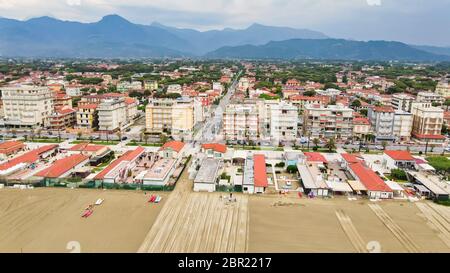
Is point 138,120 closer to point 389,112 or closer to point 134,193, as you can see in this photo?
point 134,193

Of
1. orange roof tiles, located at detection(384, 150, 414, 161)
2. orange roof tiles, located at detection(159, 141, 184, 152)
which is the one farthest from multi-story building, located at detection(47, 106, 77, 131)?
orange roof tiles, located at detection(384, 150, 414, 161)

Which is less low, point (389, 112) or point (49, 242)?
point (389, 112)

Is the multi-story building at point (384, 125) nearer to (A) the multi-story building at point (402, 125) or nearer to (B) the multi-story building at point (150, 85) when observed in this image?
(A) the multi-story building at point (402, 125)

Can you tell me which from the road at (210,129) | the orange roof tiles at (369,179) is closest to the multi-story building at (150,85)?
the road at (210,129)

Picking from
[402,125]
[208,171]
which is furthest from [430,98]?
[208,171]
